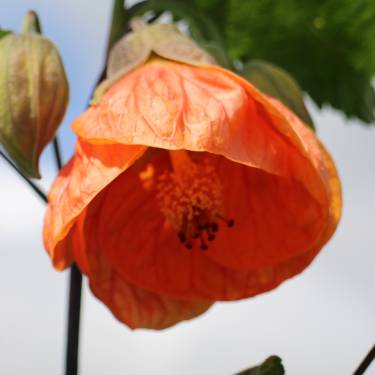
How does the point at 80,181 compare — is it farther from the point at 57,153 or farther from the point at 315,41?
the point at 315,41

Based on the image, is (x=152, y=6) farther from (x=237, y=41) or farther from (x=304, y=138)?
(x=304, y=138)

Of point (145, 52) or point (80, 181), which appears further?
point (145, 52)

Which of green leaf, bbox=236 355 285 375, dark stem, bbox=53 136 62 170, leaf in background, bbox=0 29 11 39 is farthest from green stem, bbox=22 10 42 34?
green leaf, bbox=236 355 285 375

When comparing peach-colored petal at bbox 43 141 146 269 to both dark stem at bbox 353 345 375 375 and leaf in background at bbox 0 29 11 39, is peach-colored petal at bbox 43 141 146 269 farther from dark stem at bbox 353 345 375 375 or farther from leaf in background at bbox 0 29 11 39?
dark stem at bbox 353 345 375 375

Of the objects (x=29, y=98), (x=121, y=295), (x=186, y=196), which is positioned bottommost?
(x=121, y=295)

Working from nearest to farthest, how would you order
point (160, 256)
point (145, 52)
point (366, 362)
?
1. point (366, 362)
2. point (145, 52)
3. point (160, 256)

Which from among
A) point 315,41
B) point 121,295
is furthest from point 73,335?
point 315,41

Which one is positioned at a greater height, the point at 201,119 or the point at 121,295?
the point at 201,119

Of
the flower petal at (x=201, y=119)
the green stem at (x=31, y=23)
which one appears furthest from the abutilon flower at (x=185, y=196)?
the green stem at (x=31, y=23)
